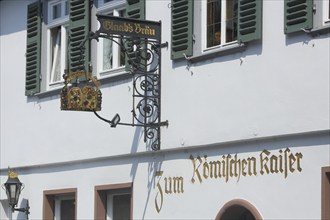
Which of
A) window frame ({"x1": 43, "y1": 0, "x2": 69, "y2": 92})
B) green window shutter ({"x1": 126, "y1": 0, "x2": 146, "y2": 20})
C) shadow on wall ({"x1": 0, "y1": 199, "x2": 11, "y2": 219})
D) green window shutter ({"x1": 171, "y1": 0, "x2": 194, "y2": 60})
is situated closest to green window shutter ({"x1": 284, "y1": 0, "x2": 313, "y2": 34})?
green window shutter ({"x1": 171, "y1": 0, "x2": 194, "y2": 60})

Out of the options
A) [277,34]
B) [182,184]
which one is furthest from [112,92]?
[277,34]

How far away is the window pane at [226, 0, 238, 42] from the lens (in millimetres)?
14711

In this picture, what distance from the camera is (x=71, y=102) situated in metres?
15.8

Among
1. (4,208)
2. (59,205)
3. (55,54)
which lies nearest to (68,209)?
(59,205)

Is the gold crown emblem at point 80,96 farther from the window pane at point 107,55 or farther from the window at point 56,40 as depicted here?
the window at point 56,40

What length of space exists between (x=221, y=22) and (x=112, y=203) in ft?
12.9

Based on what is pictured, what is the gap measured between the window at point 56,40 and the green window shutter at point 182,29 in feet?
11.9

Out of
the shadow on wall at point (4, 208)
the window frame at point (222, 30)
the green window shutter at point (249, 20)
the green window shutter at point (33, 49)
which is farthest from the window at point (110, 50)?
the shadow on wall at point (4, 208)

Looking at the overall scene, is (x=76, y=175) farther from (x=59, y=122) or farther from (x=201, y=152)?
(x=201, y=152)

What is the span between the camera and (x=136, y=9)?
1678 cm

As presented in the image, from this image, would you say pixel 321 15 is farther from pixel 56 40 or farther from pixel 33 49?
pixel 33 49

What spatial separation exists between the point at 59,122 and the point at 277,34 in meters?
5.93

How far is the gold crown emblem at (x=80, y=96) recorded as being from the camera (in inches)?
622

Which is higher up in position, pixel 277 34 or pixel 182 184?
pixel 277 34
